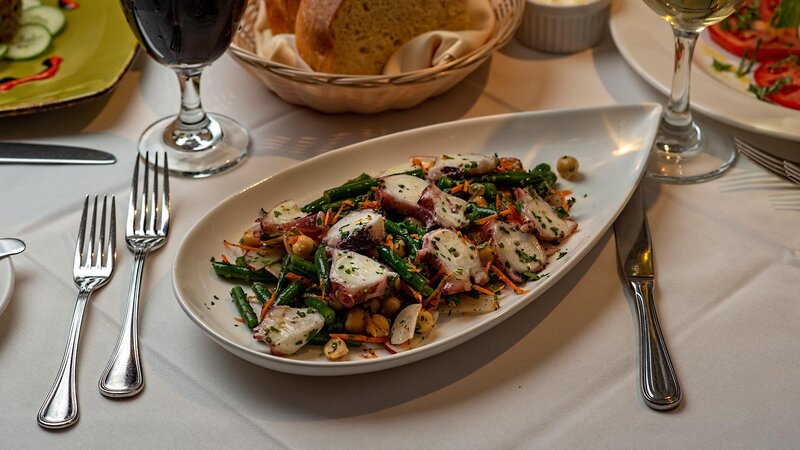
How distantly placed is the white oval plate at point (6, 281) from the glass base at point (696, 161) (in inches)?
67.5

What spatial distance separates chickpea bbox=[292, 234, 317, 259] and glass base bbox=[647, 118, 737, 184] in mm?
1057

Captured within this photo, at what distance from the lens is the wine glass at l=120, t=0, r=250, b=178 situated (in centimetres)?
217

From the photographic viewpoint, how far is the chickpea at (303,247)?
1.84 metres

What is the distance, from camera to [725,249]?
206cm

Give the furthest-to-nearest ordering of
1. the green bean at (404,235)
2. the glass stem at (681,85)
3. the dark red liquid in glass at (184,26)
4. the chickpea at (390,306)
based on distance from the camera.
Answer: the glass stem at (681,85)
the dark red liquid in glass at (184,26)
the green bean at (404,235)
the chickpea at (390,306)

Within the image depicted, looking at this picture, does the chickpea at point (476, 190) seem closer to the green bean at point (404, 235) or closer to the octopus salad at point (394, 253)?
the octopus salad at point (394, 253)

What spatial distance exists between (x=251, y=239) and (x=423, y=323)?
515 millimetres

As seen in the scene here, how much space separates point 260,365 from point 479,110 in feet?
4.37

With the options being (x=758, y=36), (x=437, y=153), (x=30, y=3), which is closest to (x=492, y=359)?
(x=437, y=153)

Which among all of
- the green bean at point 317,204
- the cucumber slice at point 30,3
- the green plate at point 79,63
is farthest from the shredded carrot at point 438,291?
the cucumber slice at point 30,3

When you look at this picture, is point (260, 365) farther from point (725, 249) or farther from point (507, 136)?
point (725, 249)

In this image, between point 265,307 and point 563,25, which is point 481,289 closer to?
point 265,307

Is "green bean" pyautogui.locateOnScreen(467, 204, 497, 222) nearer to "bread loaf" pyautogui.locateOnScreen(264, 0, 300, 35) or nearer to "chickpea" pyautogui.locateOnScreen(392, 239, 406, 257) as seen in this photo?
"chickpea" pyautogui.locateOnScreen(392, 239, 406, 257)

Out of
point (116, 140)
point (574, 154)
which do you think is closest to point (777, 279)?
point (574, 154)
